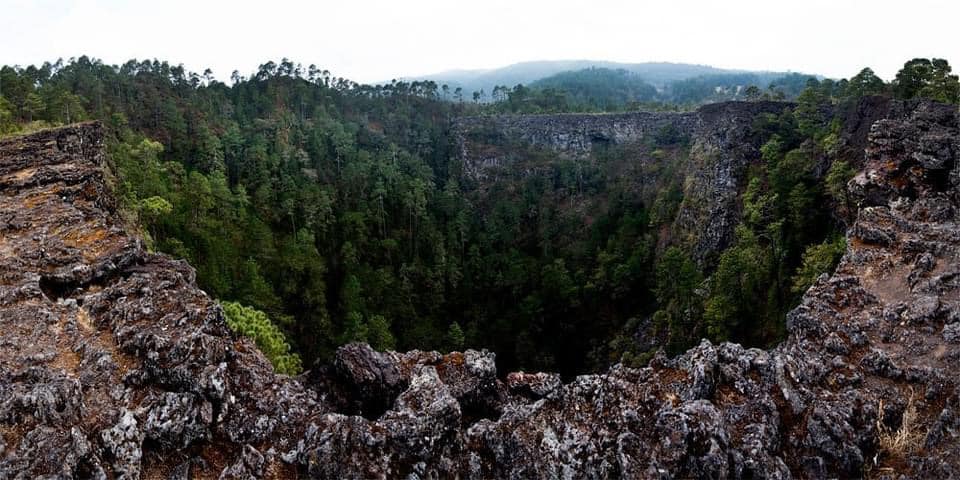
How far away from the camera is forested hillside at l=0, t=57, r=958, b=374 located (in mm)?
35812

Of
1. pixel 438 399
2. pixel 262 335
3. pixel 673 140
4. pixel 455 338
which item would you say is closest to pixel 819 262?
pixel 438 399

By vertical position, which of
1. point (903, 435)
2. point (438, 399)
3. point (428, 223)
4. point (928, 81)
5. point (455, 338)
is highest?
point (928, 81)

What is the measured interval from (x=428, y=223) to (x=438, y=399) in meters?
52.5

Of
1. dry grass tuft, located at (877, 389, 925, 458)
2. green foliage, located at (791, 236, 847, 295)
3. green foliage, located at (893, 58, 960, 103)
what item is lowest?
green foliage, located at (791, 236, 847, 295)

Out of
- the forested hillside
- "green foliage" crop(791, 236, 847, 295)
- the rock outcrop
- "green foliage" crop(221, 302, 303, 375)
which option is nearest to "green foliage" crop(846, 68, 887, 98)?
the forested hillside

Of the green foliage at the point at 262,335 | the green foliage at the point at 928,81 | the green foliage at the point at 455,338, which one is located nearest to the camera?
the green foliage at the point at 262,335

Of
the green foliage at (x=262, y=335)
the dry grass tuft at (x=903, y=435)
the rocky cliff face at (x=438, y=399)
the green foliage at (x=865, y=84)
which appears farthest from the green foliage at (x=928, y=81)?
the green foliage at (x=262, y=335)

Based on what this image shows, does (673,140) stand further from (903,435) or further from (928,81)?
(903,435)

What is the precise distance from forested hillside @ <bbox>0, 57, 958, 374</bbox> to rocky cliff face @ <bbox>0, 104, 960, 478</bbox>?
42.7 feet

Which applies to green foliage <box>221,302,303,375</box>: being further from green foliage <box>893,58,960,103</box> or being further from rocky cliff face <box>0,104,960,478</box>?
green foliage <box>893,58,960,103</box>

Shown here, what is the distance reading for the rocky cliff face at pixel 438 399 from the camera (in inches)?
381

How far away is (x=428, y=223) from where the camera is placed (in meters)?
63.1

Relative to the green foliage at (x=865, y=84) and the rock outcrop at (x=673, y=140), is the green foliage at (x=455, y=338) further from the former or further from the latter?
the green foliage at (x=865, y=84)

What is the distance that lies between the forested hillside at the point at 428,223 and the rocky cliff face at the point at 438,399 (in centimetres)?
1302
